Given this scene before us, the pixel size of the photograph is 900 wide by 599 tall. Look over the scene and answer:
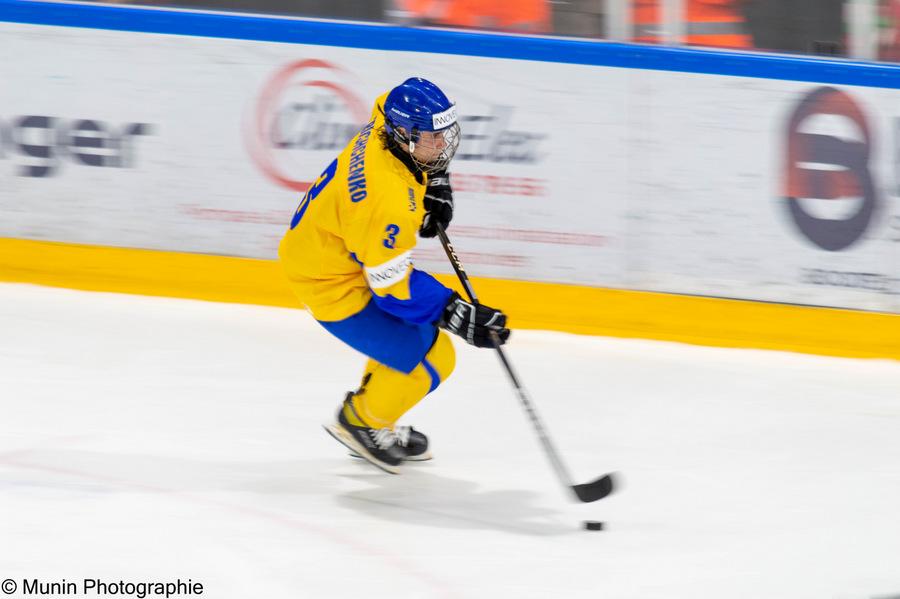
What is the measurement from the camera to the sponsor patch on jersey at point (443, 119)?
352 cm

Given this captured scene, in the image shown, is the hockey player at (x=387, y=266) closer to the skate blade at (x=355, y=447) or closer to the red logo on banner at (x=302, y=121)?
the skate blade at (x=355, y=447)

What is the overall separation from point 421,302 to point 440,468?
74 cm

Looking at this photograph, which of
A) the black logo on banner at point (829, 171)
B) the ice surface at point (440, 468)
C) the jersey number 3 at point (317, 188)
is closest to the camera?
the ice surface at point (440, 468)

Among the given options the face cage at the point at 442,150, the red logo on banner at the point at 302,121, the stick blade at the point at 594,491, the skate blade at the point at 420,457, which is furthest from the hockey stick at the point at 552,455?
the red logo on banner at the point at 302,121

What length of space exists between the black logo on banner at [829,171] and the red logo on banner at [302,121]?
1817mm

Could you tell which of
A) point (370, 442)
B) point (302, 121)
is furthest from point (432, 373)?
point (302, 121)

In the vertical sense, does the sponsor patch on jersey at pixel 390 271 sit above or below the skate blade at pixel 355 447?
above

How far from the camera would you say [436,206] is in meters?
3.86

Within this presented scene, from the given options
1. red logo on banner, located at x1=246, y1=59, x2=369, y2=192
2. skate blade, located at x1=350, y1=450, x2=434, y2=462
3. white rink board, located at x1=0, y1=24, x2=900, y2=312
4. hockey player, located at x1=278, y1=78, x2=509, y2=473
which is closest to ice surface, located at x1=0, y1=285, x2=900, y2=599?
skate blade, located at x1=350, y1=450, x2=434, y2=462

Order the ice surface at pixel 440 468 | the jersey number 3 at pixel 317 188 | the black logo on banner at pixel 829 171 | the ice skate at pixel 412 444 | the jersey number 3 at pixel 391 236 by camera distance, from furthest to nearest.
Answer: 1. the black logo on banner at pixel 829 171
2. the ice skate at pixel 412 444
3. the jersey number 3 at pixel 317 188
4. the jersey number 3 at pixel 391 236
5. the ice surface at pixel 440 468

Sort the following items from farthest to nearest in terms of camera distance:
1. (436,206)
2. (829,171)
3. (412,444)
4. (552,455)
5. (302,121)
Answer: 1. (302,121)
2. (829,171)
3. (412,444)
4. (436,206)
5. (552,455)

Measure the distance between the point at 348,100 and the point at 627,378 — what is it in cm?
173

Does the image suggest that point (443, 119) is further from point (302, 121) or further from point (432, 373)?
point (302, 121)

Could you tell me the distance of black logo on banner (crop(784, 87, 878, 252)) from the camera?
4.98m
